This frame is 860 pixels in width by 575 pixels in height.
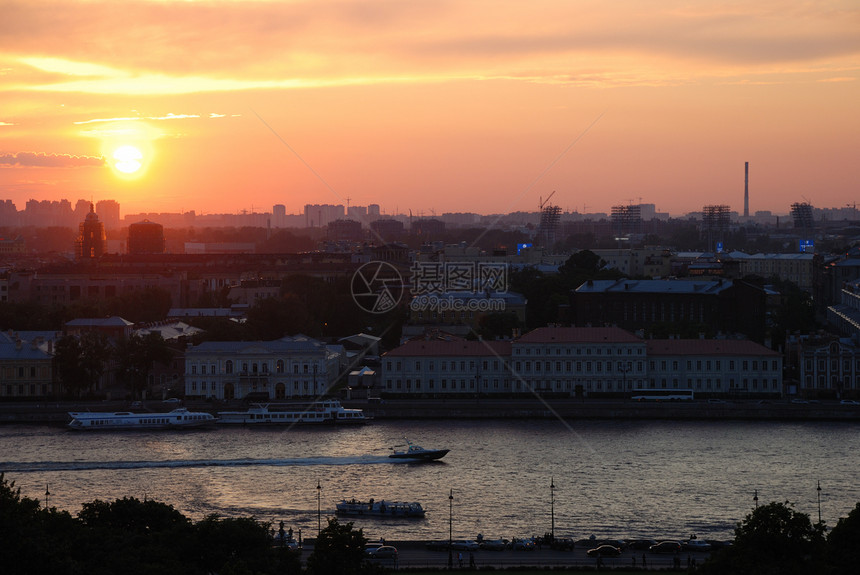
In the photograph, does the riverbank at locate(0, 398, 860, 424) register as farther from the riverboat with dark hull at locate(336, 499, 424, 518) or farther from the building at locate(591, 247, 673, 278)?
the building at locate(591, 247, 673, 278)

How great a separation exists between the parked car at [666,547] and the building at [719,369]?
33.0ft

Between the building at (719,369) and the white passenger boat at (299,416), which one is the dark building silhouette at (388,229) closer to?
the building at (719,369)

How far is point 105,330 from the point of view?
26.9 metres

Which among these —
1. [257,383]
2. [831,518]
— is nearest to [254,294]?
[257,383]

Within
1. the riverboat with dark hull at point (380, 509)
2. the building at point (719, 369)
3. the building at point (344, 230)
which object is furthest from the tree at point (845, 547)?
the building at point (344, 230)

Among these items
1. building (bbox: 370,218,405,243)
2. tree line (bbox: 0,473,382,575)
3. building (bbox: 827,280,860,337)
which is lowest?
tree line (bbox: 0,473,382,575)

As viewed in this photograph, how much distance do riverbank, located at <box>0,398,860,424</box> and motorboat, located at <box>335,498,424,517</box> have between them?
21.3ft

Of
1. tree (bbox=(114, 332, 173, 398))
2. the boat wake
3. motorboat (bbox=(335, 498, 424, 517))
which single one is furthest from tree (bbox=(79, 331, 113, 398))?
motorboat (bbox=(335, 498, 424, 517))

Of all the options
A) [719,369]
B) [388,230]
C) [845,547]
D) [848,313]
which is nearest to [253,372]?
[719,369]

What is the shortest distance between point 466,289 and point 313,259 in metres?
16.1

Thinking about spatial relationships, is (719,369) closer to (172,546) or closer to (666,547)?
(666,547)

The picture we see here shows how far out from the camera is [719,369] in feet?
74.6

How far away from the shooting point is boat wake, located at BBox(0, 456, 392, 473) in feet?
55.8

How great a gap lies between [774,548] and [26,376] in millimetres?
15487
